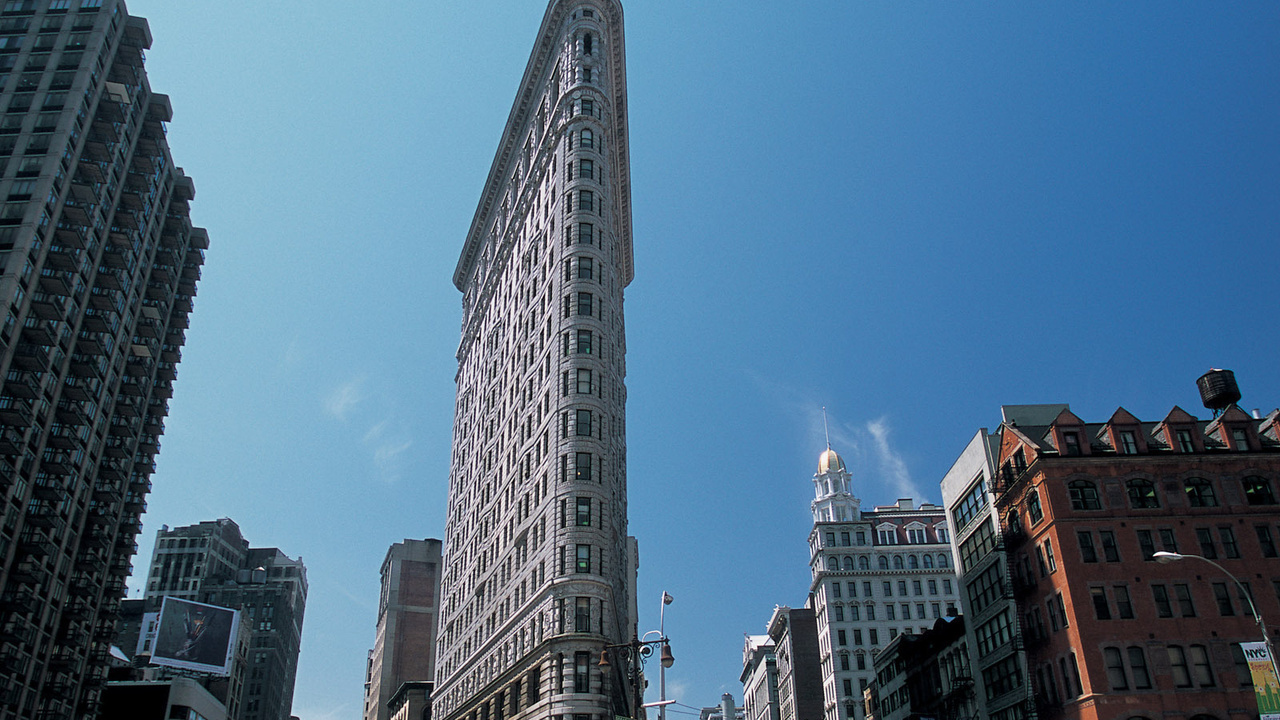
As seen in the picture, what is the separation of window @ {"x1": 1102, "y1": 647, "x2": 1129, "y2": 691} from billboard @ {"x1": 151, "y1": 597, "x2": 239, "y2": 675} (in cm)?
10875

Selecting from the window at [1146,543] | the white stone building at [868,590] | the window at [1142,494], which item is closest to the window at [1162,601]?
the window at [1146,543]

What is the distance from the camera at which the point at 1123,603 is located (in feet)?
182

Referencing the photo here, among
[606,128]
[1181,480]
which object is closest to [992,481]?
[1181,480]

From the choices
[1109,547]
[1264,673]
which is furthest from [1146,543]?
[1264,673]

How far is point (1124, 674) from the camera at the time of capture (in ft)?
175

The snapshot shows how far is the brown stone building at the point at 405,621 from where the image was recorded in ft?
559

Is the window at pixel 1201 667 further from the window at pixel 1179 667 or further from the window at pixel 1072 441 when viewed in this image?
the window at pixel 1072 441

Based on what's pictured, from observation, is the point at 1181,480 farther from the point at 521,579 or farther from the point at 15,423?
the point at 15,423

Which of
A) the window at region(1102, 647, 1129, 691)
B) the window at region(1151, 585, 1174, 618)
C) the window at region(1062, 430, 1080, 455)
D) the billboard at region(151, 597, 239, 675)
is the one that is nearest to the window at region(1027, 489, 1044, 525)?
the window at region(1062, 430, 1080, 455)

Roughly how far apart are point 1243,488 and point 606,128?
59.5 metres

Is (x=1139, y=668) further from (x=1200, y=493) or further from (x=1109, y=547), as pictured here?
(x=1200, y=493)

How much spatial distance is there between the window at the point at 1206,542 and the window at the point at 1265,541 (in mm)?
2629

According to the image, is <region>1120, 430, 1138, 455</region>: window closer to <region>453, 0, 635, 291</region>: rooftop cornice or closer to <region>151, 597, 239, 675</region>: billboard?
<region>453, 0, 635, 291</region>: rooftop cornice

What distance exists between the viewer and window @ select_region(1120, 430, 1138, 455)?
200ft
